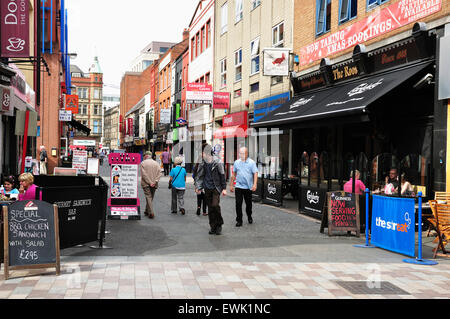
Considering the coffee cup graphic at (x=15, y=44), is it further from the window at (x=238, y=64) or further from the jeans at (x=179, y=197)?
the window at (x=238, y=64)

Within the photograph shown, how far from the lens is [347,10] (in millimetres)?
16797

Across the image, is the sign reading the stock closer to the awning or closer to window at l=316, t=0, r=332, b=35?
window at l=316, t=0, r=332, b=35

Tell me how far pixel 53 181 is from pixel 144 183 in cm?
254

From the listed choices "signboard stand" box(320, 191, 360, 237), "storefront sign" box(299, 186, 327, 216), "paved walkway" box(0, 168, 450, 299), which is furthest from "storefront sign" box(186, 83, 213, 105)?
"signboard stand" box(320, 191, 360, 237)

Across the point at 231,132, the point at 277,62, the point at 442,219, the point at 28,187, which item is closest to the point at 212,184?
the point at 28,187

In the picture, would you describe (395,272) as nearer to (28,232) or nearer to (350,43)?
(28,232)

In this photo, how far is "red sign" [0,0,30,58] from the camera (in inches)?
560

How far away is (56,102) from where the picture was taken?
120ft

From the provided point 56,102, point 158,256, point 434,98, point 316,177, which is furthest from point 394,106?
point 56,102

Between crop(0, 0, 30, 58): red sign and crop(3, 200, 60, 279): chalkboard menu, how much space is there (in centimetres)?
888

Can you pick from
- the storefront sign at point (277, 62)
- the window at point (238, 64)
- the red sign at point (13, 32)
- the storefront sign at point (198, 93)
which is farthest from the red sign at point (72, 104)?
the red sign at point (13, 32)

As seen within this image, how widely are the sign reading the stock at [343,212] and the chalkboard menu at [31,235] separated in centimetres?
574

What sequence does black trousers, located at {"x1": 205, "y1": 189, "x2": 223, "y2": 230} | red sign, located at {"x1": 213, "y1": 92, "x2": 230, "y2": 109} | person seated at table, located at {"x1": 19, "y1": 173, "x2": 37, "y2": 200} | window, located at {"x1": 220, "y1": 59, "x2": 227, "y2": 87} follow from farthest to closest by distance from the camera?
window, located at {"x1": 220, "y1": 59, "x2": 227, "y2": 87}
red sign, located at {"x1": 213, "y1": 92, "x2": 230, "y2": 109}
black trousers, located at {"x1": 205, "y1": 189, "x2": 223, "y2": 230}
person seated at table, located at {"x1": 19, "y1": 173, "x2": 37, "y2": 200}

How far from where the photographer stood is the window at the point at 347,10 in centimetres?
1638
